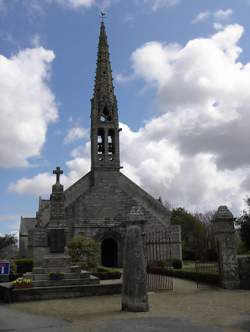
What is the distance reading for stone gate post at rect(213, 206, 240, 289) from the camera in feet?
44.7

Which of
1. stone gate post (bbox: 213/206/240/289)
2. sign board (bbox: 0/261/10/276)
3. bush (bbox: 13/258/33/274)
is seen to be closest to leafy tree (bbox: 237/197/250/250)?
stone gate post (bbox: 213/206/240/289)

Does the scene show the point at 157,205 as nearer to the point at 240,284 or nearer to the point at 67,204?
the point at 67,204

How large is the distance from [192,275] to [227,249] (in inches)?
184

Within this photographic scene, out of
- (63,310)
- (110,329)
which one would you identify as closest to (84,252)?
(63,310)

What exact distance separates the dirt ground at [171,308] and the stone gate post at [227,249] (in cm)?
57

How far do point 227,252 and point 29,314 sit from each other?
747cm

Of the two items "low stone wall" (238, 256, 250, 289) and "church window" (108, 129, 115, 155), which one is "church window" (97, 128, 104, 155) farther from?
"low stone wall" (238, 256, 250, 289)

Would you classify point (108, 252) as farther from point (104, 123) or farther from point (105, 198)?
point (104, 123)

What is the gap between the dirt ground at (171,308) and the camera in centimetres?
819

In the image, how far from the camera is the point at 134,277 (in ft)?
30.7

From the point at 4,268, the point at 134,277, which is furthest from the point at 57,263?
the point at 134,277

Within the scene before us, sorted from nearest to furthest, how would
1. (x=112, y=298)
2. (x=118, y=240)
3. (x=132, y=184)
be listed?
1. (x=112, y=298)
2. (x=118, y=240)
3. (x=132, y=184)

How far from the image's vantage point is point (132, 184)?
35.3m

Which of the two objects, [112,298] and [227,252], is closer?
[112,298]
